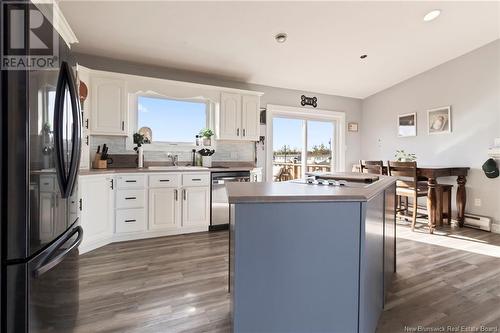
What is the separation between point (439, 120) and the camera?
4.37 metres

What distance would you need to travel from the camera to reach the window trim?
12.3 ft

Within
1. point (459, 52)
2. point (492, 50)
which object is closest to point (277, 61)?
point (459, 52)

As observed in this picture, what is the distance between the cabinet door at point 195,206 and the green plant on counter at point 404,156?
3.43 metres

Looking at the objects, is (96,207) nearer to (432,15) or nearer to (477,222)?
(432,15)

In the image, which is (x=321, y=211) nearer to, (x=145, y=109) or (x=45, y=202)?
(x=45, y=202)

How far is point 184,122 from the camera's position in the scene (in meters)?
4.18

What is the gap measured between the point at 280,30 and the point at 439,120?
10.4 feet

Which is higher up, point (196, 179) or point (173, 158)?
point (173, 158)

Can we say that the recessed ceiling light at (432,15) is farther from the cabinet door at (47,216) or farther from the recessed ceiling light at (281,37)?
the cabinet door at (47,216)

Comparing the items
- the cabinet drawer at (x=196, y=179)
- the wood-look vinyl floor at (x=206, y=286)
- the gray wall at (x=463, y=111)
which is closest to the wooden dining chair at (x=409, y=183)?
the wood-look vinyl floor at (x=206, y=286)

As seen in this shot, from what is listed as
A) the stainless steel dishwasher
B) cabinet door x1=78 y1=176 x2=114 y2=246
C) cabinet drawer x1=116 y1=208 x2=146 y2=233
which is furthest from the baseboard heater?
cabinet door x1=78 y1=176 x2=114 y2=246

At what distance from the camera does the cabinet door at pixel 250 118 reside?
423 cm

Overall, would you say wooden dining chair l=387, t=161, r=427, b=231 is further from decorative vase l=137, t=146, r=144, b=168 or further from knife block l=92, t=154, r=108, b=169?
knife block l=92, t=154, r=108, b=169

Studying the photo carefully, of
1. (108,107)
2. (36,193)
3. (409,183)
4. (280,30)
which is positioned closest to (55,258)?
(36,193)
